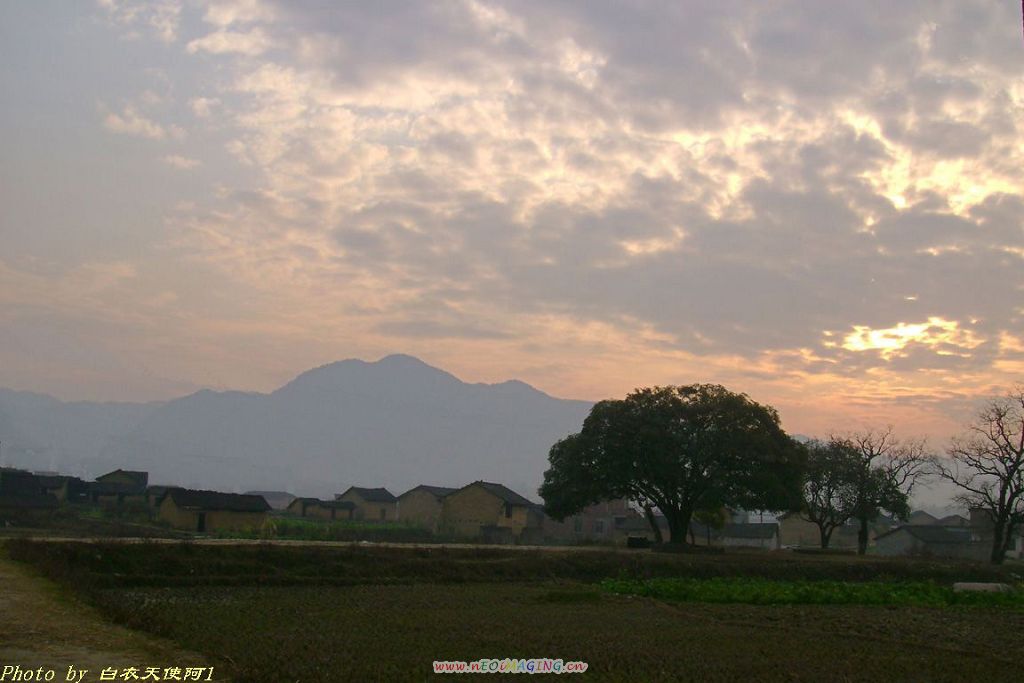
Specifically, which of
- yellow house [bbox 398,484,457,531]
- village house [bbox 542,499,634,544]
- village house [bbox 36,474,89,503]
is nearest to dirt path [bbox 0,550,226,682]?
yellow house [bbox 398,484,457,531]

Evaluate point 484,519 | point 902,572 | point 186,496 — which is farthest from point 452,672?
point 484,519

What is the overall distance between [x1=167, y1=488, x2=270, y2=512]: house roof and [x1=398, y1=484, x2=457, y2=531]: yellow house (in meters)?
25.0

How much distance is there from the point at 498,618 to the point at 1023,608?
23685 mm

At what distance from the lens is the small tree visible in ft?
265

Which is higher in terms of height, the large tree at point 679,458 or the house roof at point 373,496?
the large tree at point 679,458

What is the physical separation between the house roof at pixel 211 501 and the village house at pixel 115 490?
73.0ft

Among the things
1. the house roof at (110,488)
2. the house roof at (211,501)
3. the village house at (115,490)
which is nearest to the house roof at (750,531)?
the house roof at (211,501)

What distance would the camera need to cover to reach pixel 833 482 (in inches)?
3204

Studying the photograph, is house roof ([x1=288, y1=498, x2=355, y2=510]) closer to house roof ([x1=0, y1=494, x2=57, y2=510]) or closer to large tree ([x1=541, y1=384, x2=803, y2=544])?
house roof ([x1=0, y1=494, x2=57, y2=510])

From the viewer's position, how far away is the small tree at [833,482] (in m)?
80.9

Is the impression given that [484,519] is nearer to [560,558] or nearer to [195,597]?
[560,558]

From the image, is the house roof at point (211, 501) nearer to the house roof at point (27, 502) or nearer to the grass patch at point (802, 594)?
the house roof at point (27, 502)

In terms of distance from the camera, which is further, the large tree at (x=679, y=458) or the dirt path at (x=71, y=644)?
the large tree at (x=679, y=458)

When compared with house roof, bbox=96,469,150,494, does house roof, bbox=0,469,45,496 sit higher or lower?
lower
